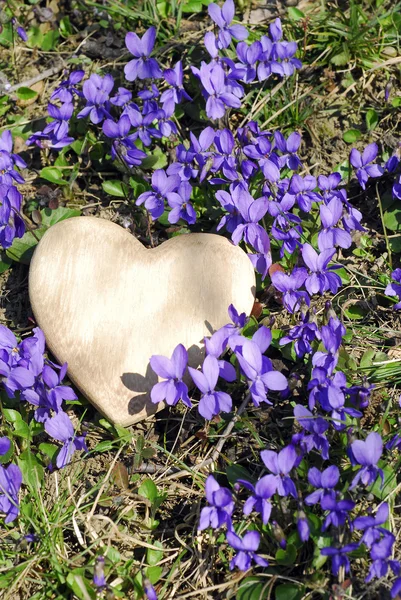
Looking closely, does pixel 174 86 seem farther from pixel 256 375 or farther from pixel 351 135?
pixel 256 375

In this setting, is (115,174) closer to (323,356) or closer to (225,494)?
(323,356)

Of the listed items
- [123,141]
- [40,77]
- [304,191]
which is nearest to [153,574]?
[304,191]

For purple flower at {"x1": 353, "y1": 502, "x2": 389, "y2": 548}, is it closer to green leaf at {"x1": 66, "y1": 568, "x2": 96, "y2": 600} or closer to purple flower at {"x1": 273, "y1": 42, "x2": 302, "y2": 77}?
green leaf at {"x1": 66, "y1": 568, "x2": 96, "y2": 600}

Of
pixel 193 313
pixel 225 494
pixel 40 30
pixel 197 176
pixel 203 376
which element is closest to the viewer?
pixel 225 494

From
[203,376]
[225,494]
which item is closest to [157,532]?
[225,494]

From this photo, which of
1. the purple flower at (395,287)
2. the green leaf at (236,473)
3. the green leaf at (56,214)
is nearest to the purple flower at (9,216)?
the green leaf at (56,214)

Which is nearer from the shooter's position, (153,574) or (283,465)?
(283,465)

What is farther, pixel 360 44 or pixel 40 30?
pixel 40 30
